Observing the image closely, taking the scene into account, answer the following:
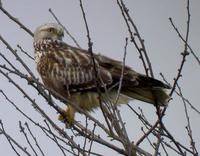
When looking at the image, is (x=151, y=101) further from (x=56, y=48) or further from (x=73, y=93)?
(x=56, y=48)

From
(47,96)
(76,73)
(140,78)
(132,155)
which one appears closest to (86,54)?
(76,73)

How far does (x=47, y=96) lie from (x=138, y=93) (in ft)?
4.91

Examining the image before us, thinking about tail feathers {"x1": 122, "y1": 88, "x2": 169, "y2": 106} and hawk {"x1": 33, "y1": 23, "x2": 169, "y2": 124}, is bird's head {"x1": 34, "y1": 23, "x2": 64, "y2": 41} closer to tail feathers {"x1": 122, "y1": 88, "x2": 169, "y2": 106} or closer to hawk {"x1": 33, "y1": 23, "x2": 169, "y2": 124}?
hawk {"x1": 33, "y1": 23, "x2": 169, "y2": 124}

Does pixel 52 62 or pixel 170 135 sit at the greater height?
pixel 52 62

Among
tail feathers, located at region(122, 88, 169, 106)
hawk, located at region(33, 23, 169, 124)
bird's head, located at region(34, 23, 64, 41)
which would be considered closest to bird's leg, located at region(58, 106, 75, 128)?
hawk, located at region(33, 23, 169, 124)

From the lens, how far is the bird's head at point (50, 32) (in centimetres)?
749

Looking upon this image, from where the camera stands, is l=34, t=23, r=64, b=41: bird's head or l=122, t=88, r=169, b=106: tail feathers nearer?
l=122, t=88, r=169, b=106: tail feathers

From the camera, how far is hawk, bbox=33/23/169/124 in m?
6.43

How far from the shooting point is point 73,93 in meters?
6.79

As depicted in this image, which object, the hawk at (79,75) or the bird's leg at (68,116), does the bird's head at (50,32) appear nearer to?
the hawk at (79,75)

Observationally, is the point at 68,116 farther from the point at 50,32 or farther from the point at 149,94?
the point at 50,32

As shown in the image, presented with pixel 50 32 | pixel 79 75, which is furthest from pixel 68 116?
pixel 50 32

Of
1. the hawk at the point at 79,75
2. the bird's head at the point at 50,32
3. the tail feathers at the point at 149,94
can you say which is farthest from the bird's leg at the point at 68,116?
the bird's head at the point at 50,32

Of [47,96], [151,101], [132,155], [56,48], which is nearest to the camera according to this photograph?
[132,155]
